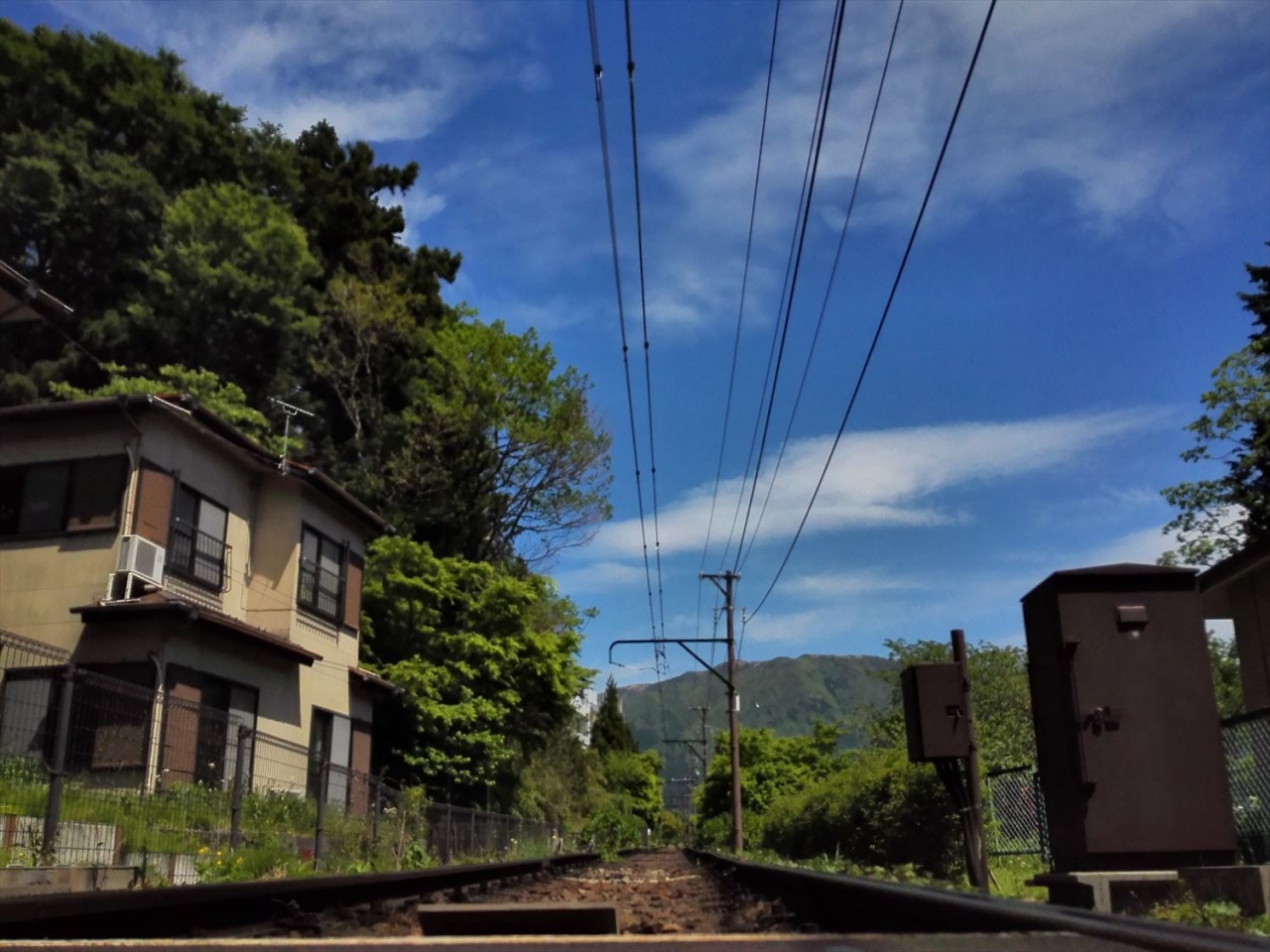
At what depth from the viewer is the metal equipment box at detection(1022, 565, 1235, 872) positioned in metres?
5.92

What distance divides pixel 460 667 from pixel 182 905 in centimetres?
2384

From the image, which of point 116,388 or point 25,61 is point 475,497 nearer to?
point 116,388

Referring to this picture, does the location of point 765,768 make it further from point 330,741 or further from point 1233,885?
point 1233,885

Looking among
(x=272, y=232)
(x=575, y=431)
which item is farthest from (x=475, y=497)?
(x=272, y=232)

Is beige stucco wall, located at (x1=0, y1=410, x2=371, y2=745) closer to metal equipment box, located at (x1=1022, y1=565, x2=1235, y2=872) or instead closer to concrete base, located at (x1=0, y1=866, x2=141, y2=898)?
concrete base, located at (x1=0, y1=866, x2=141, y2=898)

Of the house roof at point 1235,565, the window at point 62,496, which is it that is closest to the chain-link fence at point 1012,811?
the house roof at point 1235,565

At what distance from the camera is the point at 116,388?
24.7 meters

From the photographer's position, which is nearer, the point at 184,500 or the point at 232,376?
the point at 184,500

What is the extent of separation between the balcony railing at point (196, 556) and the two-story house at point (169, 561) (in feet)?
0.12

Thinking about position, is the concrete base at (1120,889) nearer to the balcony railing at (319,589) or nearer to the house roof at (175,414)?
the house roof at (175,414)

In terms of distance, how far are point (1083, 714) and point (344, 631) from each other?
1962 centimetres

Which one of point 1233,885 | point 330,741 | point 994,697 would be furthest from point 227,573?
point 994,697

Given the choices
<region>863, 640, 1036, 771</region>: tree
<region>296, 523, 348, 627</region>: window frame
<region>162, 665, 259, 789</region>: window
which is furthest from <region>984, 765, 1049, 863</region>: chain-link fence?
<region>863, 640, 1036, 771</region>: tree

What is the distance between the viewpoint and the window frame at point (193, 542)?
1802 cm
